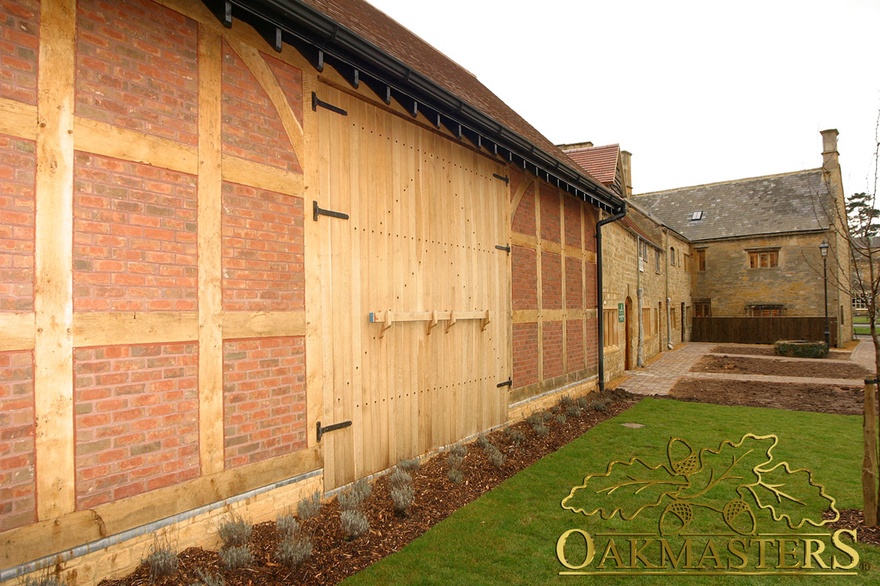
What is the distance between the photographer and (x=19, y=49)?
9.63 feet

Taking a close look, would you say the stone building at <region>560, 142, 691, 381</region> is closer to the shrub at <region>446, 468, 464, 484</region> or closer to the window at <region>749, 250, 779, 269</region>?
the window at <region>749, 250, 779, 269</region>

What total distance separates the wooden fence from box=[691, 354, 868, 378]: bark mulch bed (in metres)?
7.17

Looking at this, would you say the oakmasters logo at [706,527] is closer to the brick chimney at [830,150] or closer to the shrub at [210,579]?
Result: the shrub at [210,579]

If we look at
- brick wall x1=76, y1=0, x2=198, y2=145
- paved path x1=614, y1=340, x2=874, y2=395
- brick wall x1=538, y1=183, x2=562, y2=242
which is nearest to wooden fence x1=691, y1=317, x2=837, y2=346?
paved path x1=614, y1=340, x2=874, y2=395

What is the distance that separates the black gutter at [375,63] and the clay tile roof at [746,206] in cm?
2592

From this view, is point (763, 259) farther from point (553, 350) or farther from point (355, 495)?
point (355, 495)

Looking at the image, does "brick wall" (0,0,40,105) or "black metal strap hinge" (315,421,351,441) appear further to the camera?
"black metal strap hinge" (315,421,351,441)

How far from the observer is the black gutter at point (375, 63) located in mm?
3820

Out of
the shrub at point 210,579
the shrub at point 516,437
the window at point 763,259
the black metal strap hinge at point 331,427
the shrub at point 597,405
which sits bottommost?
the shrub at point 597,405

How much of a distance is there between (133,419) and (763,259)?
3202 cm

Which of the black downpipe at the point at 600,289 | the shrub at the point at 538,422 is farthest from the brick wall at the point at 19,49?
the black downpipe at the point at 600,289

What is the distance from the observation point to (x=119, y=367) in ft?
11.0

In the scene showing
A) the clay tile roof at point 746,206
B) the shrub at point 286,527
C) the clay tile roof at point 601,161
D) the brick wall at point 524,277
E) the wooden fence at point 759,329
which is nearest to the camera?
the shrub at point 286,527

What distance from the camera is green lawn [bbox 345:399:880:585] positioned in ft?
12.2
